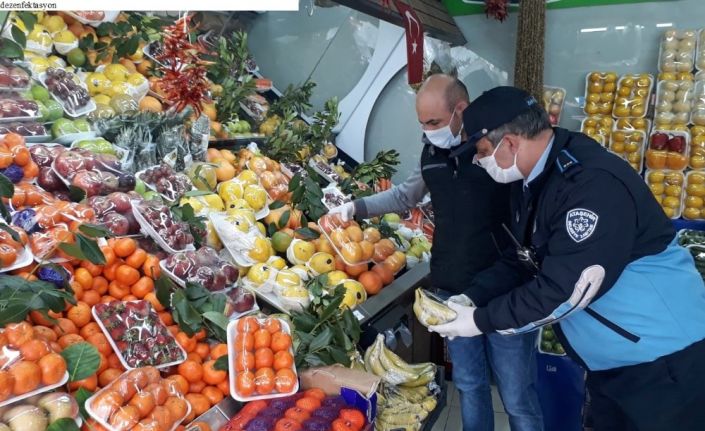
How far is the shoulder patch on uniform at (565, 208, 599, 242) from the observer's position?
1642mm

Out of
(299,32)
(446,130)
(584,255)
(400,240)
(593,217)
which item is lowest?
(400,240)

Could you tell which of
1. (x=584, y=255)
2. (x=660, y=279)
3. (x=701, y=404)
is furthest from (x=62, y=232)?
(x=701, y=404)

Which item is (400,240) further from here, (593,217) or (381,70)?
(381,70)

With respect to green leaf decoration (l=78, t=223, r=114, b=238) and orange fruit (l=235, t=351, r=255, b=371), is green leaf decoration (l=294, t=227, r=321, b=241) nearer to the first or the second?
orange fruit (l=235, t=351, r=255, b=371)

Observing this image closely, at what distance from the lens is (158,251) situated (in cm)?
241

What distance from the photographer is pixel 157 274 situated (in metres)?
2.24

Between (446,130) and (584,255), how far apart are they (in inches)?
38.4

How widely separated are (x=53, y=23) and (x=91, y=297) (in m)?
2.17

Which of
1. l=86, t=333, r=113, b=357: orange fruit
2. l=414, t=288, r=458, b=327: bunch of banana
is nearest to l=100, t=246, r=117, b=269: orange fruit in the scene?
l=86, t=333, r=113, b=357: orange fruit

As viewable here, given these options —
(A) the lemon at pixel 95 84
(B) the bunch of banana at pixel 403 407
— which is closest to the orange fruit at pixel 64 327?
(B) the bunch of banana at pixel 403 407

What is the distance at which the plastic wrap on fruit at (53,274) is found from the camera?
6.17ft

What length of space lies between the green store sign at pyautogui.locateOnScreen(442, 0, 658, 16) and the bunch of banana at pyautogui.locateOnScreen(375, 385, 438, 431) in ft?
14.8

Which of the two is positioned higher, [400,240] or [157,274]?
[157,274]

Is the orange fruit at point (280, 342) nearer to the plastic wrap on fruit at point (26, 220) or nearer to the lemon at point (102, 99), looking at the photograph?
the plastic wrap on fruit at point (26, 220)
